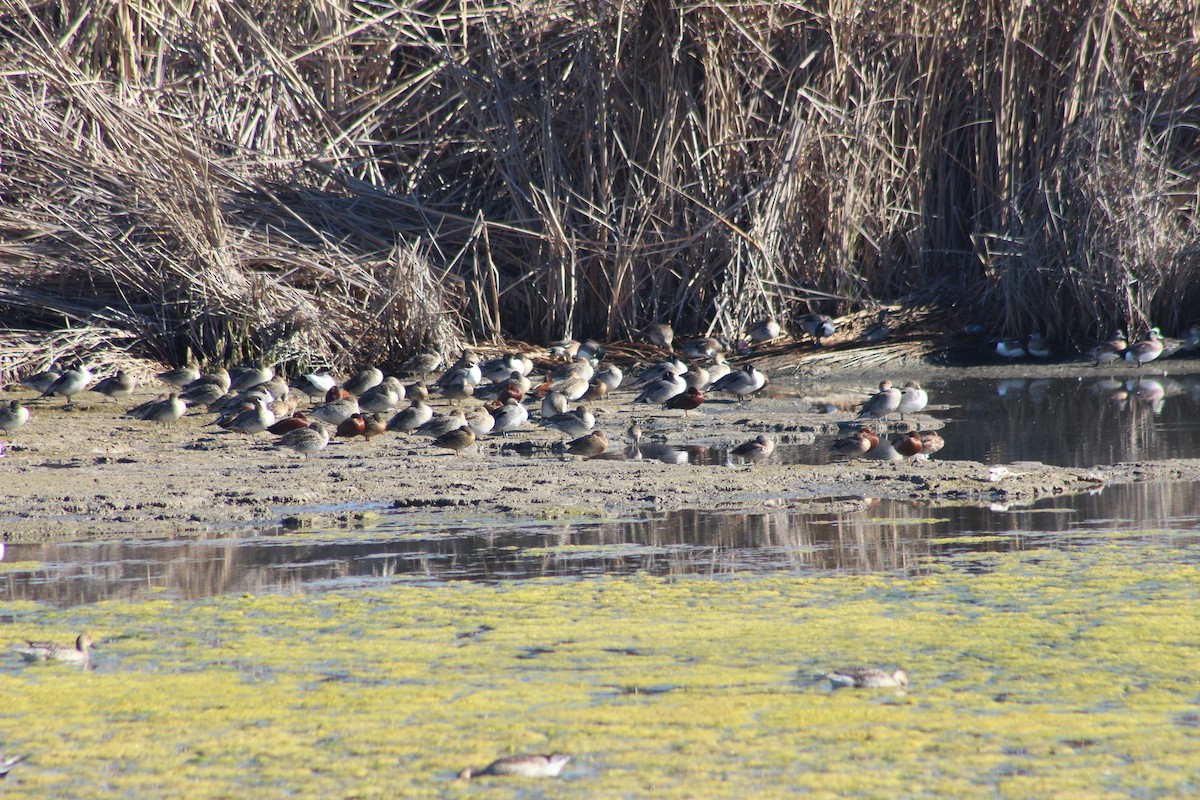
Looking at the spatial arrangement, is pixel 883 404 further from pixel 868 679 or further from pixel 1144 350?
pixel 868 679

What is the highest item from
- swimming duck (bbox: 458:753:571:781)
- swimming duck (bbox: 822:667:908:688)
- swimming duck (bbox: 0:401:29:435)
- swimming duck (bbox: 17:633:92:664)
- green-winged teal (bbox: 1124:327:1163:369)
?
green-winged teal (bbox: 1124:327:1163:369)

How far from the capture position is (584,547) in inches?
302

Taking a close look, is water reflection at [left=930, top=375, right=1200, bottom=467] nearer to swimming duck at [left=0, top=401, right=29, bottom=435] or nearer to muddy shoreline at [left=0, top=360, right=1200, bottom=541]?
muddy shoreline at [left=0, top=360, right=1200, bottom=541]

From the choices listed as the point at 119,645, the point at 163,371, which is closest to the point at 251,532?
the point at 119,645

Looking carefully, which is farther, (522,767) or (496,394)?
(496,394)

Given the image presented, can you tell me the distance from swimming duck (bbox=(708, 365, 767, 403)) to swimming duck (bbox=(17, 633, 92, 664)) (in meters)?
9.32

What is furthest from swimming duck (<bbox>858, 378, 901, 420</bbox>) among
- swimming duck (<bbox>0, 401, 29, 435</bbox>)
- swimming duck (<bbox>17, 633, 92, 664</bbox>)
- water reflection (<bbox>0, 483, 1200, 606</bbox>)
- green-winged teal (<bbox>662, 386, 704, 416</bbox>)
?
swimming duck (<bbox>17, 633, 92, 664</bbox>)

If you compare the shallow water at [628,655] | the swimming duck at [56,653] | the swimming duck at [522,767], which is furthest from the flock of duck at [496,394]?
the swimming duck at [522,767]

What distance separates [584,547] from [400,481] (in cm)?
241

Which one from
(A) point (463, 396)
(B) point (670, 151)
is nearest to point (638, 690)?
(A) point (463, 396)

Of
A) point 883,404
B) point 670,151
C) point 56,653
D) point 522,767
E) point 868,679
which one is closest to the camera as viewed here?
point 522,767

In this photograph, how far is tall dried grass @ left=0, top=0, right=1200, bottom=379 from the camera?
1709cm

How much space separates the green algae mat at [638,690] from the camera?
432 centimetres

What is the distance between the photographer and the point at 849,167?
17719 mm
